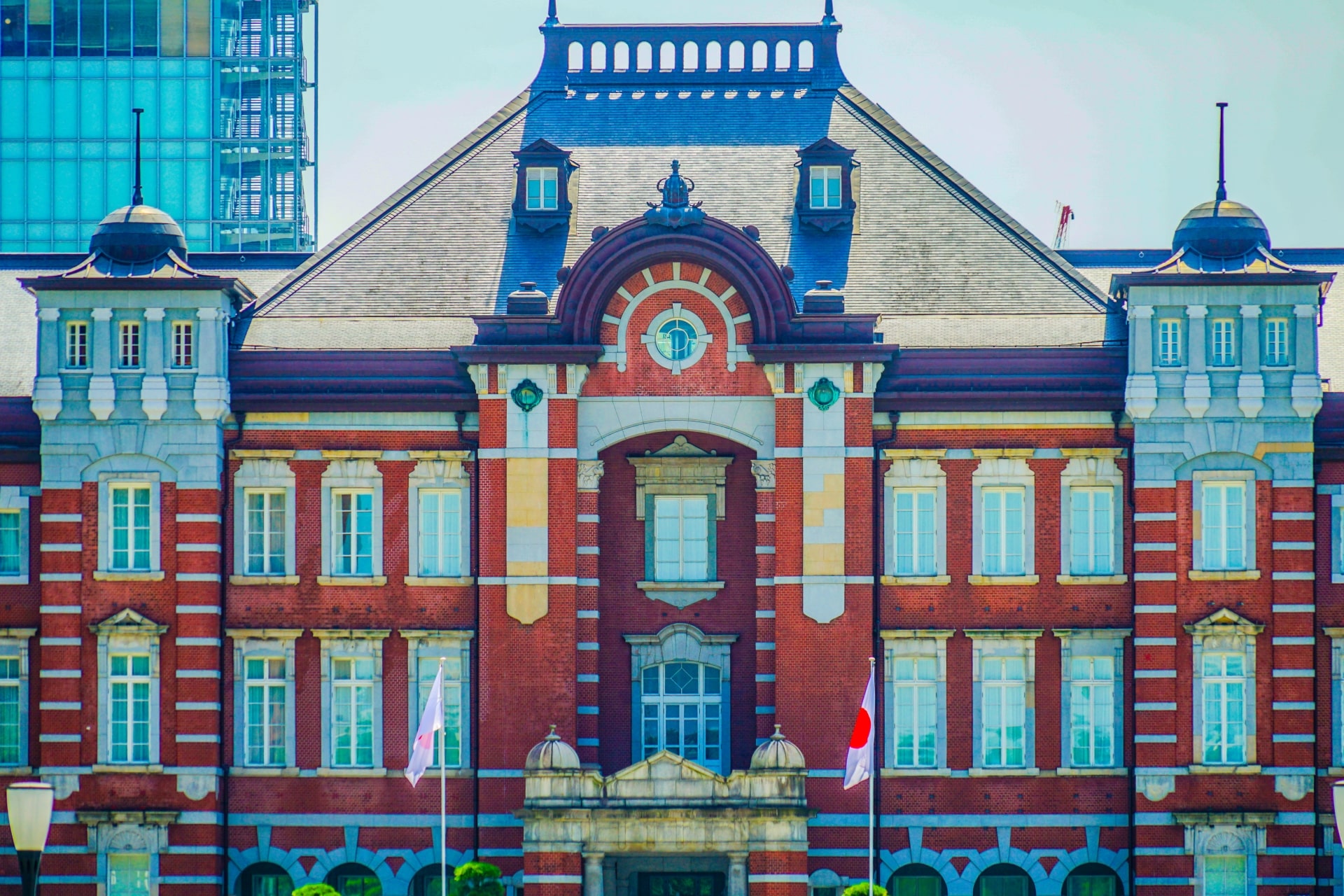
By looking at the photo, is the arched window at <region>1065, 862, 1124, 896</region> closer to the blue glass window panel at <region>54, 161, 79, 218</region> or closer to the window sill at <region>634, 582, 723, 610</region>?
the window sill at <region>634, 582, 723, 610</region>

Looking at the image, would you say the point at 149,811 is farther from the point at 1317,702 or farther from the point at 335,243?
the point at 1317,702

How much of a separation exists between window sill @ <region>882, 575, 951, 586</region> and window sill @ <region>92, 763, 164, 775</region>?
16.2 m

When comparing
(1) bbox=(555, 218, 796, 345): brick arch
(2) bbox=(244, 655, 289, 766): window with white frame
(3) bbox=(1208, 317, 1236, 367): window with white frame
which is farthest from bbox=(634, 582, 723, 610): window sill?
(3) bbox=(1208, 317, 1236, 367): window with white frame

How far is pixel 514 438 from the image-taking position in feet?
178

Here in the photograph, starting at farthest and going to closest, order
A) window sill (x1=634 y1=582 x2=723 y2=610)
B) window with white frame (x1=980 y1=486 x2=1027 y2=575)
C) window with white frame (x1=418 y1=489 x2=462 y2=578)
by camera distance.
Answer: window with white frame (x1=418 y1=489 x2=462 y2=578) → window sill (x1=634 y1=582 x2=723 y2=610) → window with white frame (x1=980 y1=486 x2=1027 y2=575)

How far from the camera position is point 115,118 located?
9662 centimetres

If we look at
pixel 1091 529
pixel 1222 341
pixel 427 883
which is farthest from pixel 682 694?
pixel 1222 341

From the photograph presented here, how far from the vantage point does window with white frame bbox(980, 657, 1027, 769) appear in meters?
54.3

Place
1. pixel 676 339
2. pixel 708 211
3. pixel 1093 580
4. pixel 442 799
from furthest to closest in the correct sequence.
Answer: pixel 708 211, pixel 676 339, pixel 1093 580, pixel 442 799

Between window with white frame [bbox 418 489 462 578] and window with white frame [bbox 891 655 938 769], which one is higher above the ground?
window with white frame [bbox 418 489 462 578]

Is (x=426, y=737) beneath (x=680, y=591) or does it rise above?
beneath

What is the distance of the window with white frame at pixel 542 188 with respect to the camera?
58.3m

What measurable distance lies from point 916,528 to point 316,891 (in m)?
15.1

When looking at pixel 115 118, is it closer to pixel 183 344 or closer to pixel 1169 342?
pixel 183 344
